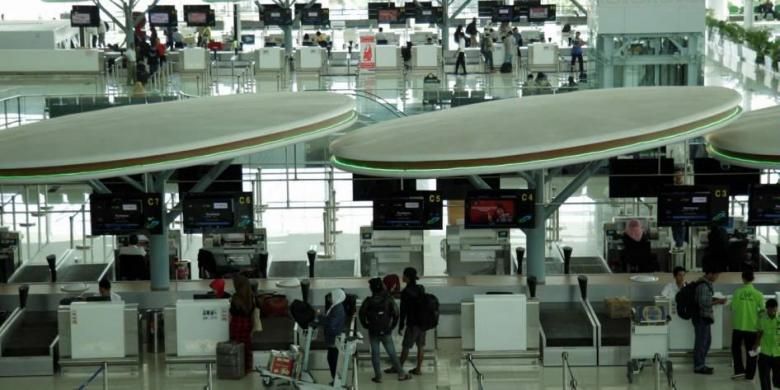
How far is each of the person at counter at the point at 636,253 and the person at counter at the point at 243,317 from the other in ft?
19.9

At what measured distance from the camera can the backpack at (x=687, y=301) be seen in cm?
1656

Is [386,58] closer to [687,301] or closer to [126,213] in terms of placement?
[126,213]

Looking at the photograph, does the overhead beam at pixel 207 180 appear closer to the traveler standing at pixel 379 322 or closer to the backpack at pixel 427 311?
the traveler standing at pixel 379 322

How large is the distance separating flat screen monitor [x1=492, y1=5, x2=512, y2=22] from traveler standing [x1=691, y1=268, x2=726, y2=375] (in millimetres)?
32652

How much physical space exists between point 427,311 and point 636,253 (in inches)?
205

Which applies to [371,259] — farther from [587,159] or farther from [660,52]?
[660,52]

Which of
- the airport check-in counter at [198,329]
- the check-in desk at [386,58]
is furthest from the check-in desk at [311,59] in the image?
the airport check-in counter at [198,329]

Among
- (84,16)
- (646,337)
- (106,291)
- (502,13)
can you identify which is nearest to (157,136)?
(106,291)

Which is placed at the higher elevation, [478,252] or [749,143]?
[749,143]

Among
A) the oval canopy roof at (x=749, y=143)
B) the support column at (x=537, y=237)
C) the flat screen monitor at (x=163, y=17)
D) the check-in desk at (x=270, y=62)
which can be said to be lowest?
the support column at (x=537, y=237)

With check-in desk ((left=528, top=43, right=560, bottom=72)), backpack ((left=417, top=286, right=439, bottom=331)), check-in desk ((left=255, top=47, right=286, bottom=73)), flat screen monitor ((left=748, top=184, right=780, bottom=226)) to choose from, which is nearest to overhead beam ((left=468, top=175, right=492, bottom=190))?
backpack ((left=417, top=286, right=439, bottom=331))

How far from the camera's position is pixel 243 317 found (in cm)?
1697

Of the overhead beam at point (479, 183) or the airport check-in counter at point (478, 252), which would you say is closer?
the overhead beam at point (479, 183)

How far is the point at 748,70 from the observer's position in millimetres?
44844
